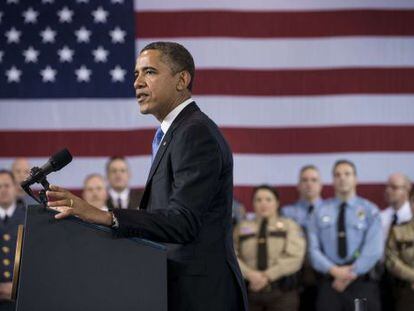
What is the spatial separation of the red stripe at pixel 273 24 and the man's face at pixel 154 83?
19.1ft

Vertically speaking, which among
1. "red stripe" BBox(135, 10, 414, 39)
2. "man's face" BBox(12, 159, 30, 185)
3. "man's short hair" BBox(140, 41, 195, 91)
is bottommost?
"man's short hair" BBox(140, 41, 195, 91)

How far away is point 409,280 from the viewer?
6.76 m

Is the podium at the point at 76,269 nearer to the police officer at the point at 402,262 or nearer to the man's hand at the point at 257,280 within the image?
the man's hand at the point at 257,280

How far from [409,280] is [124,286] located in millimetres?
4855

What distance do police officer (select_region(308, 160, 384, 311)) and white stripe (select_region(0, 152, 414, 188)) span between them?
1231 mm

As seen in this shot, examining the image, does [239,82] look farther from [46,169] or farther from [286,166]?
[46,169]

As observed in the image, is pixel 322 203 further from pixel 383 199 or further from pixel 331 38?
pixel 331 38

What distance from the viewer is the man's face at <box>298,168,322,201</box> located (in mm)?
7285

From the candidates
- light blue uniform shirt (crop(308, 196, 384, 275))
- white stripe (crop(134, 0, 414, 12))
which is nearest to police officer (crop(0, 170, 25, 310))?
light blue uniform shirt (crop(308, 196, 384, 275))

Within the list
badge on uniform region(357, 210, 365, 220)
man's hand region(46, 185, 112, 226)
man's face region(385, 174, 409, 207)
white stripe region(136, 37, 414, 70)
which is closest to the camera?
man's hand region(46, 185, 112, 226)

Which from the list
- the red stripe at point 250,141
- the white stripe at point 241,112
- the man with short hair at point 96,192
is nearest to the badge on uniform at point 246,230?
the man with short hair at point 96,192

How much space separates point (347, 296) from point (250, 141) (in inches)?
85.0

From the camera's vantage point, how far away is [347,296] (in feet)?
21.9

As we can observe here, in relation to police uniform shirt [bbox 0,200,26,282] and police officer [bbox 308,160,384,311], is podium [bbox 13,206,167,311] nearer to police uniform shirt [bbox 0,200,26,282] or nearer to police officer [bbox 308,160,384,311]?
police uniform shirt [bbox 0,200,26,282]
